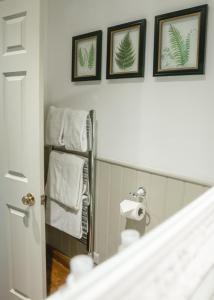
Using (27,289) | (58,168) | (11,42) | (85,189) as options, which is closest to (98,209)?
(85,189)

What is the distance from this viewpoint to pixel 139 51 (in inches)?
61.0

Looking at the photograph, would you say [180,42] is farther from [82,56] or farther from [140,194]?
[140,194]

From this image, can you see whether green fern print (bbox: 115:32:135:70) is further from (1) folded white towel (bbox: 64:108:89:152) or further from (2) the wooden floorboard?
(2) the wooden floorboard

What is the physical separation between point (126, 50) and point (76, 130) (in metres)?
0.58

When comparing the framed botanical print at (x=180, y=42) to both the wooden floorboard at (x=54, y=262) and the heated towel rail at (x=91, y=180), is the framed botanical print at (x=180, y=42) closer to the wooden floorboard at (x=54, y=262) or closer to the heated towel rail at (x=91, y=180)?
the heated towel rail at (x=91, y=180)

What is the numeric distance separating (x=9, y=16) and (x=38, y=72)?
1.26 feet

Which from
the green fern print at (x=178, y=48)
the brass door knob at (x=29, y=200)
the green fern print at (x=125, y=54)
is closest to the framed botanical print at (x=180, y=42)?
the green fern print at (x=178, y=48)

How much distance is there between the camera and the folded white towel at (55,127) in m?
1.88

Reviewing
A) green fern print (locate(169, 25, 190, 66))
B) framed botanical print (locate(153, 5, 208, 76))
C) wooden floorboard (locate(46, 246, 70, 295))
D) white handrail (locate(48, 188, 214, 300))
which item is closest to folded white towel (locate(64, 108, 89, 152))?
framed botanical print (locate(153, 5, 208, 76))

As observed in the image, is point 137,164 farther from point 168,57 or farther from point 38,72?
point 38,72

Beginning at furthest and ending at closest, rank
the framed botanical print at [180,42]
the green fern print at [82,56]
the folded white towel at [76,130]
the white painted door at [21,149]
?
1. the green fern print at [82,56]
2. the folded white towel at [76,130]
3. the white painted door at [21,149]
4. the framed botanical print at [180,42]

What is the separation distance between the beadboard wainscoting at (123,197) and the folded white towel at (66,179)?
0.47 ft

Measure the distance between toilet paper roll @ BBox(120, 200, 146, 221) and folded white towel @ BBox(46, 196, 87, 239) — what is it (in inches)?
15.2

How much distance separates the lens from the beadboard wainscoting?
147 centimetres
